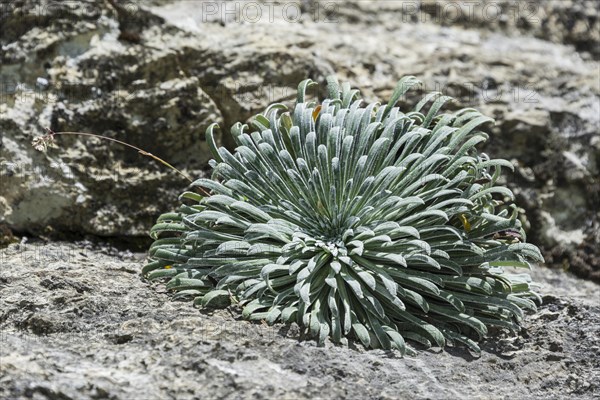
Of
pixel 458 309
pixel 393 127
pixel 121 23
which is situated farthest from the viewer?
pixel 121 23

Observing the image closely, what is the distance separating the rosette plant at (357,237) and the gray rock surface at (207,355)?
0.41 feet

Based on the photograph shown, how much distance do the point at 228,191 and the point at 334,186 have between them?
552mm

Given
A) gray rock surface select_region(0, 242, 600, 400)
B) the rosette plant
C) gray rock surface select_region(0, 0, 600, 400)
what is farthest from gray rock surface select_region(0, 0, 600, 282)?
the rosette plant

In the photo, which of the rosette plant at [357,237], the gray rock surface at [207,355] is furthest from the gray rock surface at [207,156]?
the rosette plant at [357,237]

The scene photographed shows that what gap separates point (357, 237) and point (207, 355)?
3.24 feet

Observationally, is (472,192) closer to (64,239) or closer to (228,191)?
(228,191)

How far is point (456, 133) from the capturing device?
4141 millimetres

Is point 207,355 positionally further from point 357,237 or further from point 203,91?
point 203,91

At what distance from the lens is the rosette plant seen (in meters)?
3.67

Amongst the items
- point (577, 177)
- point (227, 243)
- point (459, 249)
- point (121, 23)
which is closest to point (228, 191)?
point (227, 243)

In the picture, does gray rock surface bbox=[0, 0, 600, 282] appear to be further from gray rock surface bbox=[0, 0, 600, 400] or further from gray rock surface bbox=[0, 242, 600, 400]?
gray rock surface bbox=[0, 242, 600, 400]

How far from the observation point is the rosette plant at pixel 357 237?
367 centimetres

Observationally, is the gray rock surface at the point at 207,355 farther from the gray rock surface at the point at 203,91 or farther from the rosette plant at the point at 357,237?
the gray rock surface at the point at 203,91

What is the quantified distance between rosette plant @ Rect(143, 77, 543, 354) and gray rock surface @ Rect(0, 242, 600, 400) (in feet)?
0.41
